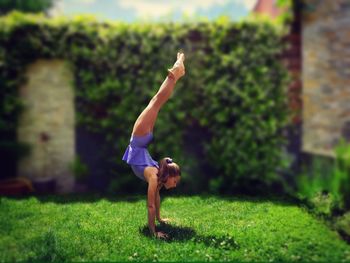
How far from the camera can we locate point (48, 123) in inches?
327

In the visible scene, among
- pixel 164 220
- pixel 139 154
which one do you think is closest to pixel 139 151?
pixel 139 154

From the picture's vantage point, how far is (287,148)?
836 centimetres

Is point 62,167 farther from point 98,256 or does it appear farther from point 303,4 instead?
point 303,4

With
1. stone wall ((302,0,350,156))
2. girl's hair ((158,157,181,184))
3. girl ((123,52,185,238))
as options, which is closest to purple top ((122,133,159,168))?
girl ((123,52,185,238))

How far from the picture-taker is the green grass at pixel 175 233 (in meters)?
4.34

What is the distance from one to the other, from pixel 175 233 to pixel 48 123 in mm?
4282

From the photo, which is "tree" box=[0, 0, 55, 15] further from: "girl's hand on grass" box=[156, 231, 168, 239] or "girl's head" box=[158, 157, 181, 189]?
"girl's hand on grass" box=[156, 231, 168, 239]

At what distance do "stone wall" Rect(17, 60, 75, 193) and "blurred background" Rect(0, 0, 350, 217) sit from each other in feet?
0.06

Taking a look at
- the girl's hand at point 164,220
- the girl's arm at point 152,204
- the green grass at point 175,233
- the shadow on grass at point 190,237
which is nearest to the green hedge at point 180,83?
the green grass at point 175,233

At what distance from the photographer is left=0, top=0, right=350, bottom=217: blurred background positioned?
776 cm

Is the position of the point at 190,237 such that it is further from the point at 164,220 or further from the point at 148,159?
the point at 148,159

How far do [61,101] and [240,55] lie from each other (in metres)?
3.35

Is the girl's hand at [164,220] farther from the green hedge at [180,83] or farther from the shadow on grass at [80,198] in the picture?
the green hedge at [180,83]

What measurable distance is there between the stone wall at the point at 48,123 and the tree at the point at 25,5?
11371mm
